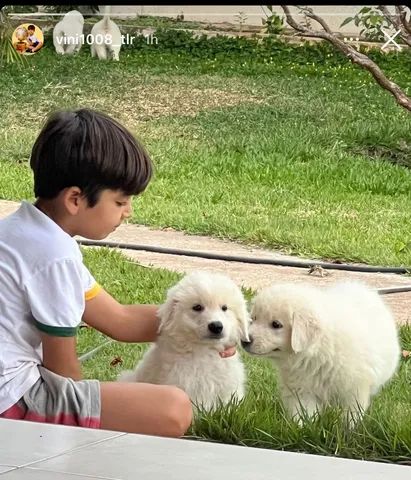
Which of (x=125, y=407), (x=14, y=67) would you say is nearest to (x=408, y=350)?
(x=125, y=407)

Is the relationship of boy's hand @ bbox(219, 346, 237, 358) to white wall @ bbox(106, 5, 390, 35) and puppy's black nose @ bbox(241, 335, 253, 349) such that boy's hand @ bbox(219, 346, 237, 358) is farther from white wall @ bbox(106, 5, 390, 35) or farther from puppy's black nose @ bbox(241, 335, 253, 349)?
white wall @ bbox(106, 5, 390, 35)

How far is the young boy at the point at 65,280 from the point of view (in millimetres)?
2324

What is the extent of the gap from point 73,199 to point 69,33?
362cm

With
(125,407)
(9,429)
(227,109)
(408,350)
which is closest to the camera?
(9,429)

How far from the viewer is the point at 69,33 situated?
233 inches

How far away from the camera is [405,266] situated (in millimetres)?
4586

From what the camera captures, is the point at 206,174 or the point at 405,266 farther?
the point at 206,174

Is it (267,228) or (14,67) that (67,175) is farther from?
(14,67)

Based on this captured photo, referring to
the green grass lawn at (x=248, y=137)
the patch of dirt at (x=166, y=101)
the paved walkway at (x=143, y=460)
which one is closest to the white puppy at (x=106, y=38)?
the green grass lawn at (x=248, y=137)

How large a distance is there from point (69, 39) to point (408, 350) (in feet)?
9.86

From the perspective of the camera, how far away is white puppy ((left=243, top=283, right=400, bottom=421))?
8.85ft

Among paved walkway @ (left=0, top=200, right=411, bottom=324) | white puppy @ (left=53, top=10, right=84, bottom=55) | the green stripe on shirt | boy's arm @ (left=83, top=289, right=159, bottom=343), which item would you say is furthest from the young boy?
white puppy @ (left=53, top=10, right=84, bottom=55)

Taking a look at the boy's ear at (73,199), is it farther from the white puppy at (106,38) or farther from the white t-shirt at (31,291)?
the white puppy at (106,38)

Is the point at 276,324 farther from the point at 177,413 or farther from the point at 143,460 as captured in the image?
the point at 143,460
